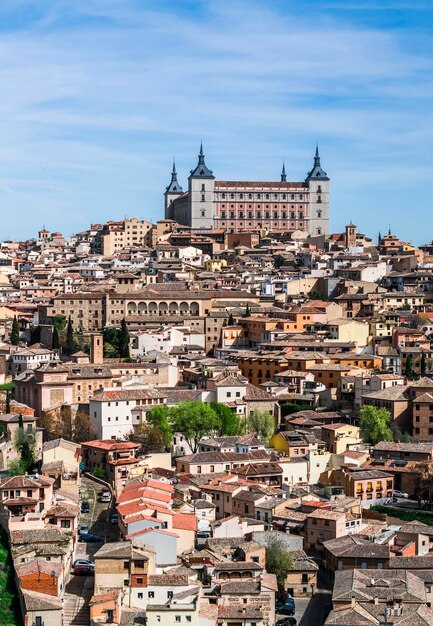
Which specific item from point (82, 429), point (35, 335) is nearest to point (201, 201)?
point (35, 335)

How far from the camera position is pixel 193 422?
33.8 meters

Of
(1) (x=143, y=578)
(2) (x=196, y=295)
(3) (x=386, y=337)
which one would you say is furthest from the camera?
(2) (x=196, y=295)

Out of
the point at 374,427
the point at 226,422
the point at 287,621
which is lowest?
the point at 287,621

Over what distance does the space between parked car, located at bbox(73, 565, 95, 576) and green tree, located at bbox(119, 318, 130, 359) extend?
18042mm

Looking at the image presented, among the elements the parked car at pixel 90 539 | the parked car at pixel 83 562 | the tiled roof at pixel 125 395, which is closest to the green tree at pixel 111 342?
the tiled roof at pixel 125 395

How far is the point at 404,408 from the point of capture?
118ft

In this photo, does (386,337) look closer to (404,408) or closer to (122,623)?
(404,408)

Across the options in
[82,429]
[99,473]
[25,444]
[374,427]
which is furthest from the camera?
[374,427]

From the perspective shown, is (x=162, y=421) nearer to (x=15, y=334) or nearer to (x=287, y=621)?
(x=287, y=621)

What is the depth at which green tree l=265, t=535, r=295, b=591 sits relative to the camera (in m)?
24.8

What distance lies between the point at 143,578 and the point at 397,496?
9747 millimetres

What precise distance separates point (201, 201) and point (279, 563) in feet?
188

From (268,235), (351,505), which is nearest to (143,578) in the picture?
(351,505)

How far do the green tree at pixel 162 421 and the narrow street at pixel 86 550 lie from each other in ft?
9.54
